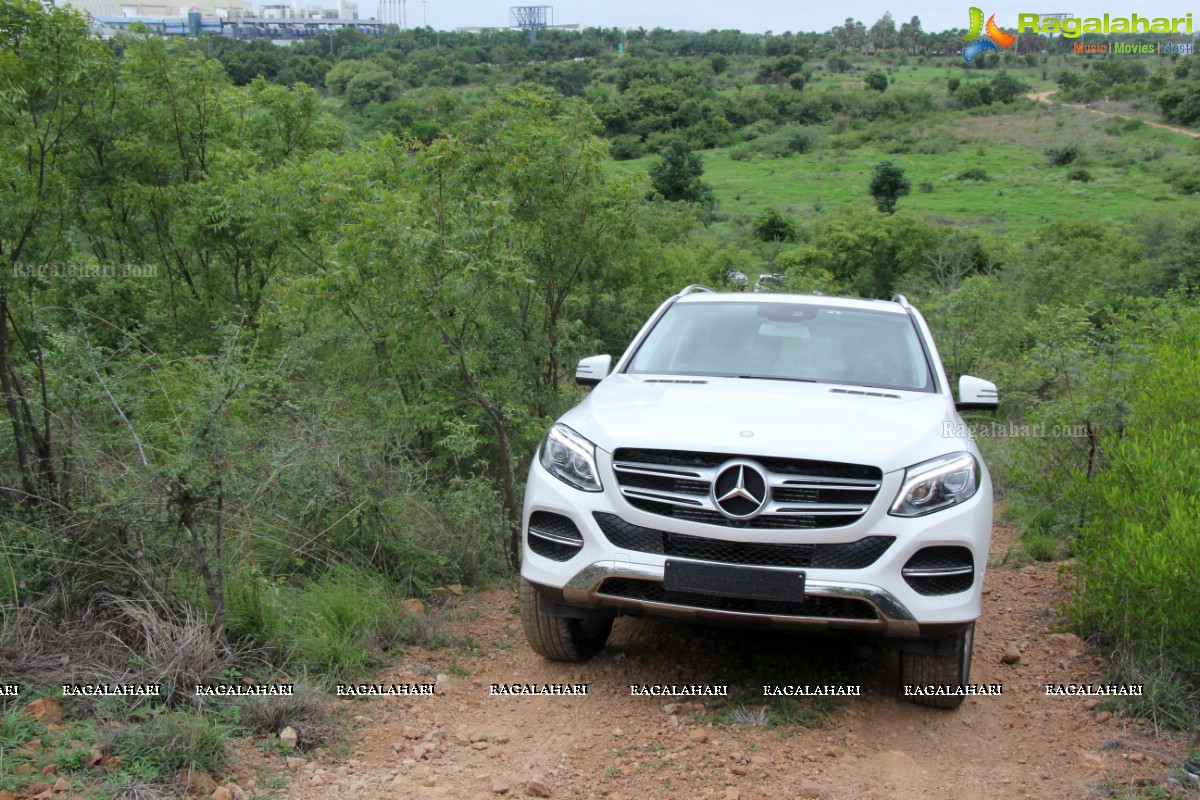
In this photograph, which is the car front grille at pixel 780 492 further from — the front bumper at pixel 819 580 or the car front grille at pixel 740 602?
the car front grille at pixel 740 602

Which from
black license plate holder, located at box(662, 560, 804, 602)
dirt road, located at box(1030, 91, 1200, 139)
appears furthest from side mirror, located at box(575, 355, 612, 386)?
dirt road, located at box(1030, 91, 1200, 139)

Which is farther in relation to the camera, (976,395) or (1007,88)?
(1007,88)

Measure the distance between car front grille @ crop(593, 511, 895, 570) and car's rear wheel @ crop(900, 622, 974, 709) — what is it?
55cm

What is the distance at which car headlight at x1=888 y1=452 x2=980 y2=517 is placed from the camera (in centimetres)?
409

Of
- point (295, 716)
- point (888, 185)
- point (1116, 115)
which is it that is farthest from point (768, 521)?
point (1116, 115)

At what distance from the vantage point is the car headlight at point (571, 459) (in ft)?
14.5

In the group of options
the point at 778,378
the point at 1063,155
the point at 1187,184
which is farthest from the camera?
the point at 1063,155

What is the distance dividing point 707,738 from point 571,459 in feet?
4.23

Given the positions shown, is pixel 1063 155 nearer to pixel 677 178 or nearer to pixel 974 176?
pixel 974 176

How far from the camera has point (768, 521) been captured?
4.11m

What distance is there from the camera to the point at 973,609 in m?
4.15

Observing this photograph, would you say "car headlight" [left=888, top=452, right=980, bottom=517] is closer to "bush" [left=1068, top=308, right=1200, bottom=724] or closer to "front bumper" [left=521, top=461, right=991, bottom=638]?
"front bumper" [left=521, top=461, right=991, bottom=638]

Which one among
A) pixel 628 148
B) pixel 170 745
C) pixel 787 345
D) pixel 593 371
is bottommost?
pixel 170 745

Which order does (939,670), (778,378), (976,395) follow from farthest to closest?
(778,378)
(976,395)
(939,670)
